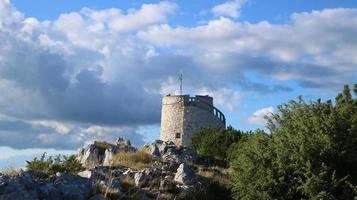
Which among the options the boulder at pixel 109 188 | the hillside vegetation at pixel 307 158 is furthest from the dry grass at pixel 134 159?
the boulder at pixel 109 188

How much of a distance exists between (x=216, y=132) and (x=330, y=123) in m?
22.2

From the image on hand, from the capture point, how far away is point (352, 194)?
1471 cm

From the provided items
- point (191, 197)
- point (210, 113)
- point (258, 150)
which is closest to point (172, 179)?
point (191, 197)

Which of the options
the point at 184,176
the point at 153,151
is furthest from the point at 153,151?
the point at 184,176

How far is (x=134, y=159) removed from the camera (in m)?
21.1

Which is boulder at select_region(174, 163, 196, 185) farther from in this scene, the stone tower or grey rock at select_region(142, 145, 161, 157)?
the stone tower

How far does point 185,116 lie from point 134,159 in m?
33.3

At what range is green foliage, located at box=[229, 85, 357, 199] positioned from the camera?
49.2 ft

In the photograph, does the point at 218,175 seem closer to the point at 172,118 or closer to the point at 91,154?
the point at 91,154

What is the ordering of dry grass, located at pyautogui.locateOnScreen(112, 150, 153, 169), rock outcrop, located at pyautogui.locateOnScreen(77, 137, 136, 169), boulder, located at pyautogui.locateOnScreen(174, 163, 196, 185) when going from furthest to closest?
rock outcrop, located at pyautogui.locateOnScreen(77, 137, 136, 169), dry grass, located at pyautogui.locateOnScreen(112, 150, 153, 169), boulder, located at pyautogui.locateOnScreen(174, 163, 196, 185)

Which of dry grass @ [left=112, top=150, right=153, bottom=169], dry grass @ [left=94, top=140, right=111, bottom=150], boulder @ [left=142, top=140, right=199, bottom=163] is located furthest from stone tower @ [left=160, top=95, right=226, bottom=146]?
dry grass @ [left=112, top=150, right=153, bottom=169]

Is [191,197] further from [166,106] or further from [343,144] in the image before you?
[166,106]

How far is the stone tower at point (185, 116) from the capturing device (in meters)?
53.9

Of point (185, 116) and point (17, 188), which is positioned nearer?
point (17, 188)
